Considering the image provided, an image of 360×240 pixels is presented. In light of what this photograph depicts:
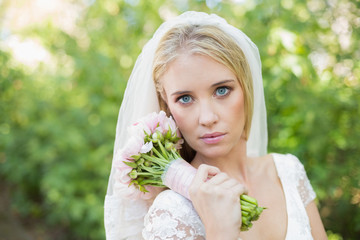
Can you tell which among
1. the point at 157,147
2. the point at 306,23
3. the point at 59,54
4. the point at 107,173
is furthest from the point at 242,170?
the point at 59,54

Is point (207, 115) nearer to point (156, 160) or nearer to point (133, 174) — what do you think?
point (156, 160)

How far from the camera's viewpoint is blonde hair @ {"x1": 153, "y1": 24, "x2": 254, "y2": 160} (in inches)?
71.0

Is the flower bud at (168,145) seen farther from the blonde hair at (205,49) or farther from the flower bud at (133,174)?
the blonde hair at (205,49)

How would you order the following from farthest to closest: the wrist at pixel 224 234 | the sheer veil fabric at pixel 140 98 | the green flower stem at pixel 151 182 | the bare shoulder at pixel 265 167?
the bare shoulder at pixel 265 167 < the sheer veil fabric at pixel 140 98 < the green flower stem at pixel 151 182 < the wrist at pixel 224 234

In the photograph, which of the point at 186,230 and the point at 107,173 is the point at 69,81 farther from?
the point at 186,230

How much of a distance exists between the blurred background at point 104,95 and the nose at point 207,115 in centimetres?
167

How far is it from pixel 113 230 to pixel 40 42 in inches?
139

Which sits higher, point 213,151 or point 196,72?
point 196,72

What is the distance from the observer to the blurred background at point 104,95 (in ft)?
10.8

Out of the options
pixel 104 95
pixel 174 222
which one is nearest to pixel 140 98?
pixel 174 222

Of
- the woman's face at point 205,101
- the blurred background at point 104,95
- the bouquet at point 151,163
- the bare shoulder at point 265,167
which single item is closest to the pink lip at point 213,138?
the woman's face at point 205,101

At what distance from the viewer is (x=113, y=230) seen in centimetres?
201

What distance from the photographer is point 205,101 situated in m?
1.79

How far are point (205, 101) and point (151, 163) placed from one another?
1.26ft
